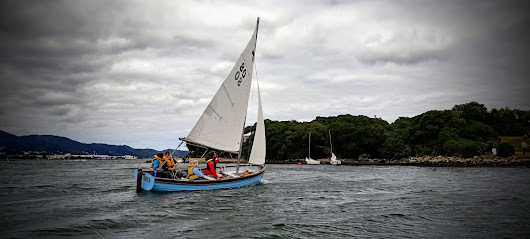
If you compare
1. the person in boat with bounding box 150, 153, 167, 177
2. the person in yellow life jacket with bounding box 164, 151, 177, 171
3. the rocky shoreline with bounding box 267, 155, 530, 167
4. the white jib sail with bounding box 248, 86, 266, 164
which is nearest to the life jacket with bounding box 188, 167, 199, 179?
the person in yellow life jacket with bounding box 164, 151, 177, 171

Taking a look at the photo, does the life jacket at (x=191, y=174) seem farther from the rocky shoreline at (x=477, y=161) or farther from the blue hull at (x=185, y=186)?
the rocky shoreline at (x=477, y=161)

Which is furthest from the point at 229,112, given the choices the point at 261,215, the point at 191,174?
the point at 261,215

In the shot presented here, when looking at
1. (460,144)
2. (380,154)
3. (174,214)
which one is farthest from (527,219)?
(380,154)

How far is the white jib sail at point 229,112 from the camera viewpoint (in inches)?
898

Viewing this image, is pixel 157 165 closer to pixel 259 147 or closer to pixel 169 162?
pixel 169 162

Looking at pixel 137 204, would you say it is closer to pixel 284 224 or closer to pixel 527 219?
pixel 284 224

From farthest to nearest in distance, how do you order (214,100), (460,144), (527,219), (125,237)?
(460,144), (214,100), (527,219), (125,237)

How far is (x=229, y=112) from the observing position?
76.9ft

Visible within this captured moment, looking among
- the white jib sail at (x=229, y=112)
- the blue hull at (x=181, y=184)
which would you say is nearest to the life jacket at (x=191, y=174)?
the blue hull at (x=181, y=184)

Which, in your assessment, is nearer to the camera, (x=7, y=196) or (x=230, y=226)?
(x=230, y=226)

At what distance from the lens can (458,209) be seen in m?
16.9

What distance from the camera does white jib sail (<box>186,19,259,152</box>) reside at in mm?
22797

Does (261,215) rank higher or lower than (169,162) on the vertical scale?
lower

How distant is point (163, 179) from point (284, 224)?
9876mm
